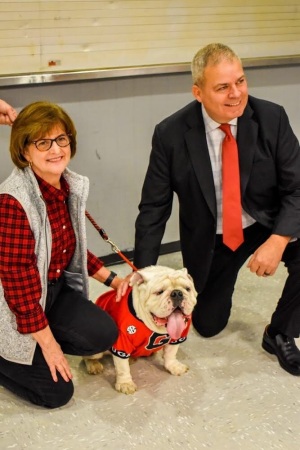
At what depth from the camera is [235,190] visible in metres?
2.37

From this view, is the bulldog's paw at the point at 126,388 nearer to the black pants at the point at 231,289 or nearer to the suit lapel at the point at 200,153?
the black pants at the point at 231,289

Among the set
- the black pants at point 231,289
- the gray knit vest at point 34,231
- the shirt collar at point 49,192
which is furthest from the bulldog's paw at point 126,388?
the shirt collar at point 49,192

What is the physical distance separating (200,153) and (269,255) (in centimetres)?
44

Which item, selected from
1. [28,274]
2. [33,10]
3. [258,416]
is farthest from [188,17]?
[258,416]

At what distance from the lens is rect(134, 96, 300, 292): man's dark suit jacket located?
234 cm

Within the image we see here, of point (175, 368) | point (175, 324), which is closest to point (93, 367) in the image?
point (175, 368)

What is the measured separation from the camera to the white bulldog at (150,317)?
2139mm

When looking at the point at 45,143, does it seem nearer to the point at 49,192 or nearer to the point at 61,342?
the point at 49,192

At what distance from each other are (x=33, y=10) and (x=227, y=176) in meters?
1.02

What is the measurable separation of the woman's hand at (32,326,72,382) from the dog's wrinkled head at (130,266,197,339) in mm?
300

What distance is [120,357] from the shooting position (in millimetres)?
2283

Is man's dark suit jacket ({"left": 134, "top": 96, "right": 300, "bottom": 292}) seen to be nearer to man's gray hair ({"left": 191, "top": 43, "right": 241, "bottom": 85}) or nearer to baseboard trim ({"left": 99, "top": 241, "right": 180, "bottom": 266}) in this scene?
man's gray hair ({"left": 191, "top": 43, "right": 241, "bottom": 85})

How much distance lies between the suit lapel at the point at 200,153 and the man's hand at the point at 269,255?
0.25m

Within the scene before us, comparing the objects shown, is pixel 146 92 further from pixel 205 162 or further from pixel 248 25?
pixel 205 162
